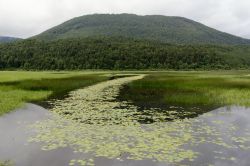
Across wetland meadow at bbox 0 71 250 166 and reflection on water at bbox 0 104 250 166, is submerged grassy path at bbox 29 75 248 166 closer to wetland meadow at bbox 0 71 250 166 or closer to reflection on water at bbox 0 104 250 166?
wetland meadow at bbox 0 71 250 166

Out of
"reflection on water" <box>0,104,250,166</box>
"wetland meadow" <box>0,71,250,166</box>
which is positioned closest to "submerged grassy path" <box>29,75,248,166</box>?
"wetland meadow" <box>0,71,250,166</box>

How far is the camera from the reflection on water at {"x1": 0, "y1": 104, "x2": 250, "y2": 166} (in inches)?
791

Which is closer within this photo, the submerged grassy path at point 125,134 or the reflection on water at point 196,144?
the reflection on water at point 196,144

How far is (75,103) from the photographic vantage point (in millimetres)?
44156

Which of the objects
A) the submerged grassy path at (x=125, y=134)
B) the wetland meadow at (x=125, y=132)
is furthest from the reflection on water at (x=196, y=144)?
the submerged grassy path at (x=125, y=134)

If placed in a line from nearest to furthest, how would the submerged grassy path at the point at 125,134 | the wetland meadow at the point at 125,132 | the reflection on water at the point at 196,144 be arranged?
1. the reflection on water at the point at 196,144
2. the wetland meadow at the point at 125,132
3. the submerged grassy path at the point at 125,134

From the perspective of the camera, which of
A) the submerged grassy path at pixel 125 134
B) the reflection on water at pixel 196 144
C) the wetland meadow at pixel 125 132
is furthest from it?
the submerged grassy path at pixel 125 134

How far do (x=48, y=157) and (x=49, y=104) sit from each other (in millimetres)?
22693

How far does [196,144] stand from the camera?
2403 centimetres

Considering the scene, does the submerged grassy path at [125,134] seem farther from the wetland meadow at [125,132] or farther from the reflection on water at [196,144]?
the reflection on water at [196,144]

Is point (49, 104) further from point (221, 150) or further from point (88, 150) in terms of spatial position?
point (221, 150)

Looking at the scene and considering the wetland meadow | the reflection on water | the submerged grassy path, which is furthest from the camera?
the submerged grassy path

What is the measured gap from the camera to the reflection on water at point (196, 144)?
65.9 ft

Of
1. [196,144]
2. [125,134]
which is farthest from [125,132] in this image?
[196,144]
